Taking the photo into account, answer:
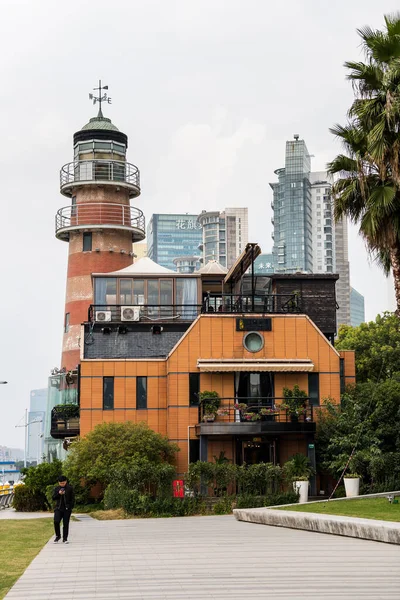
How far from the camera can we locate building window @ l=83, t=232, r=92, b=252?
66.9 meters

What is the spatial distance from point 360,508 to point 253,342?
16.3 m

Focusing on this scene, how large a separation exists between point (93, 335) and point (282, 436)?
1004cm

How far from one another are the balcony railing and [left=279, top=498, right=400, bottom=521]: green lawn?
20735 millimetres

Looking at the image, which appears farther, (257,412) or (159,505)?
(257,412)

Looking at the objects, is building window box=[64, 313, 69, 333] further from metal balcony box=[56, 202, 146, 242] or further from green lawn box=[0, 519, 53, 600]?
green lawn box=[0, 519, 53, 600]

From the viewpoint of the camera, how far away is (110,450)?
124 ft

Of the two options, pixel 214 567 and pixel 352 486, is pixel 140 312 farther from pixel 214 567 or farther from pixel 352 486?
pixel 214 567


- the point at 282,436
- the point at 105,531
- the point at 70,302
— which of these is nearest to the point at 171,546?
the point at 105,531

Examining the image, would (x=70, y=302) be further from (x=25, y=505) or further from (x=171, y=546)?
(x=171, y=546)

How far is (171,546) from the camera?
68.1 ft

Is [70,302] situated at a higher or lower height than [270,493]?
higher

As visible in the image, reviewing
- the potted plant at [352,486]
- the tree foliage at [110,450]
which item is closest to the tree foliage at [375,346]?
the tree foliage at [110,450]

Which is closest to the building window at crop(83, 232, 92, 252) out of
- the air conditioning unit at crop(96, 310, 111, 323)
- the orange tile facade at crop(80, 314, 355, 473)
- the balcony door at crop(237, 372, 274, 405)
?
the air conditioning unit at crop(96, 310, 111, 323)

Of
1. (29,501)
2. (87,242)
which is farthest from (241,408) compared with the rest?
(87,242)
